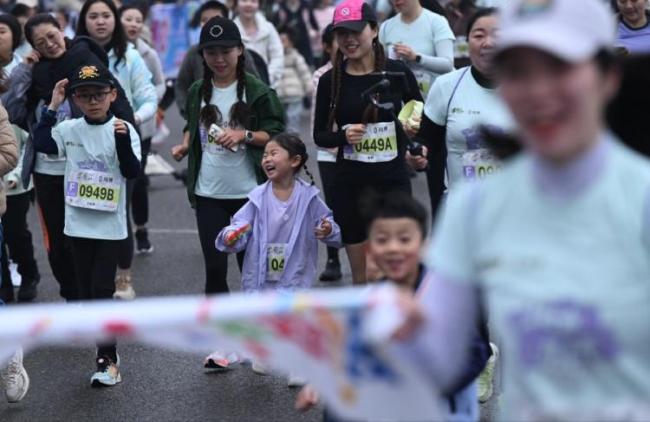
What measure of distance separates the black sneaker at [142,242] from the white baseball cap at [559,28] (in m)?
8.25

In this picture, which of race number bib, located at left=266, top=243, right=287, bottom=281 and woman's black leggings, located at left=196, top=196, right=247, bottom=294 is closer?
race number bib, located at left=266, top=243, right=287, bottom=281

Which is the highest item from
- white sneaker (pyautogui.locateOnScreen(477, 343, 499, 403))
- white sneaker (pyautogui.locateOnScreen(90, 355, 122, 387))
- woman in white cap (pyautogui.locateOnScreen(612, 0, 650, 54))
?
woman in white cap (pyautogui.locateOnScreen(612, 0, 650, 54))

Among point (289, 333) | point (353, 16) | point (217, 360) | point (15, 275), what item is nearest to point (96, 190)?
point (217, 360)

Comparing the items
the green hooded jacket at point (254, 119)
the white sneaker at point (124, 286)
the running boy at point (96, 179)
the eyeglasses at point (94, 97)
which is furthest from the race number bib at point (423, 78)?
the eyeglasses at point (94, 97)

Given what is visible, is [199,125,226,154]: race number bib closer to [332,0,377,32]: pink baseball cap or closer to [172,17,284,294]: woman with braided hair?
[172,17,284,294]: woman with braided hair

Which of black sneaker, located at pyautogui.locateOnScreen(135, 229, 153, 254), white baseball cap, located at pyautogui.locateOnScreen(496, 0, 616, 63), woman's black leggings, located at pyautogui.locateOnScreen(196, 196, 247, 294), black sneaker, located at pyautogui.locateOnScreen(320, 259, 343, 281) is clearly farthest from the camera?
black sneaker, located at pyautogui.locateOnScreen(135, 229, 153, 254)

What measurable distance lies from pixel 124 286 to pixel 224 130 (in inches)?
75.5

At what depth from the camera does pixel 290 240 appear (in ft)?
23.5

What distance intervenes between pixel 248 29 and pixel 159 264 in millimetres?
2410

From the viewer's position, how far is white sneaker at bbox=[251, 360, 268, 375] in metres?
7.26

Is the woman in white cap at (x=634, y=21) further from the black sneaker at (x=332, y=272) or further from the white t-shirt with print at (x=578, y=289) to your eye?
the white t-shirt with print at (x=578, y=289)

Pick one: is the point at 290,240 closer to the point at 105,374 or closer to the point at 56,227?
the point at 105,374

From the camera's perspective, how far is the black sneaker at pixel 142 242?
1079 cm

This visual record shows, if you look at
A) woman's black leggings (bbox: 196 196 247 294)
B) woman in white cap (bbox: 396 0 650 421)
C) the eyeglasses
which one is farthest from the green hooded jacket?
woman in white cap (bbox: 396 0 650 421)
